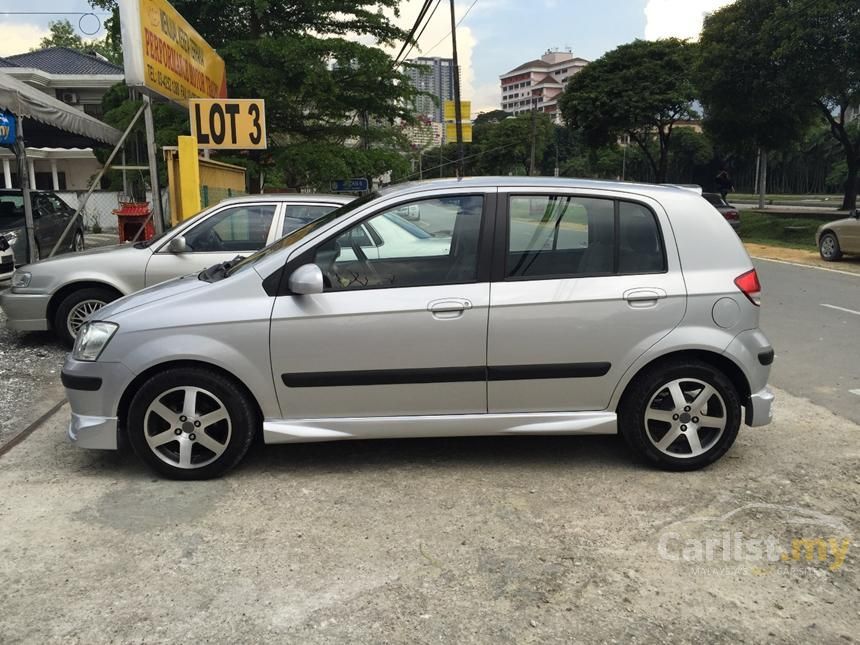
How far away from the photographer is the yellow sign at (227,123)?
11.0m

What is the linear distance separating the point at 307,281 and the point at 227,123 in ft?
27.4

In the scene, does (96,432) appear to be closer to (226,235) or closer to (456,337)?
(456,337)

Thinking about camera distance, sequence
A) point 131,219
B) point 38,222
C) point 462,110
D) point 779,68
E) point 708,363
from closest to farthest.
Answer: point 708,363 → point 131,219 → point 38,222 → point 779,68 → point 462,110

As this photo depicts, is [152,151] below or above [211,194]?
above

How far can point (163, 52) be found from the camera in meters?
10.1

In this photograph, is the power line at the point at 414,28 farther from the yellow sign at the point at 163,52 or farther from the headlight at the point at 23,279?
the headlight at the point at 23,279

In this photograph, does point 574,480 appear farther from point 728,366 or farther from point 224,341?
point 224,341

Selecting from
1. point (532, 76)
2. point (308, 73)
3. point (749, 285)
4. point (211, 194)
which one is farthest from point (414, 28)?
point (532, 76)

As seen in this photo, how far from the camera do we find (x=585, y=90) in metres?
36.0

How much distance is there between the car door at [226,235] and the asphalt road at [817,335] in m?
4.85

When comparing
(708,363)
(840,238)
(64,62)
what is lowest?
(708,363)

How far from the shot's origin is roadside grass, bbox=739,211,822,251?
21.3 m

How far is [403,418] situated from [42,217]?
12262 mm

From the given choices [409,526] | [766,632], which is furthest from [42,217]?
[766,632]
